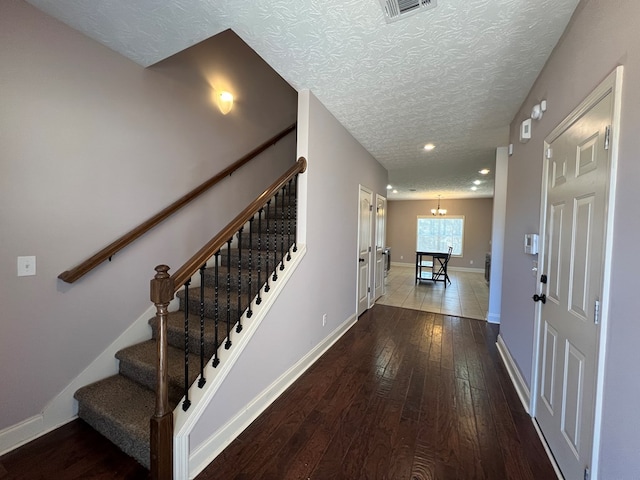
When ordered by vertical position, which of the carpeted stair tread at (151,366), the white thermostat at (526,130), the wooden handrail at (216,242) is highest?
the white thermostat at (526,130)

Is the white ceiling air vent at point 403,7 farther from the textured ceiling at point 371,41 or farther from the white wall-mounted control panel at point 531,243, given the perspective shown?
the white wall-mounted control panel at point 531,243

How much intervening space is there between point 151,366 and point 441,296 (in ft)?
17.8

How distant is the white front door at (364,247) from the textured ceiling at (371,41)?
1486mm

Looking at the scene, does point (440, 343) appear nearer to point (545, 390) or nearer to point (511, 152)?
point (545, 390)

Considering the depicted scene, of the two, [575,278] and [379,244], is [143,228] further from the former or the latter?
[379,244]

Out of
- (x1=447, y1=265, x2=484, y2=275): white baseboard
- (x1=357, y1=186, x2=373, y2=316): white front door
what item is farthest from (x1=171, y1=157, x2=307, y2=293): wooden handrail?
(x1=447, y1=265, x2=484, y2=275): white baseboard

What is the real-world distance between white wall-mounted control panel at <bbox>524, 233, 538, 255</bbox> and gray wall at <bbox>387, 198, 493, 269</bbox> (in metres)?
7.95

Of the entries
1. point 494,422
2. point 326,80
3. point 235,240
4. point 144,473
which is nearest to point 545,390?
point 494,422

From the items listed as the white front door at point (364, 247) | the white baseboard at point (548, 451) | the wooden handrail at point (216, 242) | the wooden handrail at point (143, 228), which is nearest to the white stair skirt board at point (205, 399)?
the wooden handrail at point (216, 242)

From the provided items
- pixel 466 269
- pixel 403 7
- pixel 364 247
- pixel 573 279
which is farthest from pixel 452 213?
pixel 403 7

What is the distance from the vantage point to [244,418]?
1747mm

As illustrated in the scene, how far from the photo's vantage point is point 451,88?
229 centimetres

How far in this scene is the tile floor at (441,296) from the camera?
4633mm

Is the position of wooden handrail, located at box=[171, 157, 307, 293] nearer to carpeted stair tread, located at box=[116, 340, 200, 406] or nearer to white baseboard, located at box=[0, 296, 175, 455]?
carpeted stair tread, located at box=[116, 340, 200, 406]
